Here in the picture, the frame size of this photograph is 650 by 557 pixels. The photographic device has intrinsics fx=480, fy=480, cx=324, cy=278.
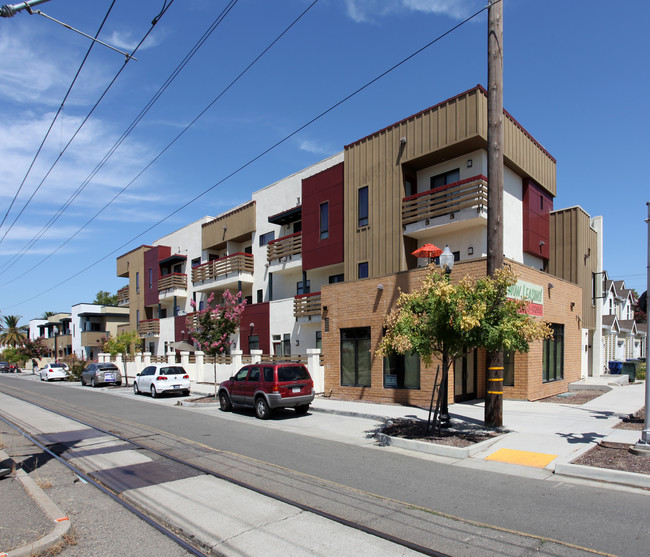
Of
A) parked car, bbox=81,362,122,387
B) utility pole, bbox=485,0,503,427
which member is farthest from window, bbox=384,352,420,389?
parked car, bbox=81,362,122,387

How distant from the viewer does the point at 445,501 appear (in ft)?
21.8

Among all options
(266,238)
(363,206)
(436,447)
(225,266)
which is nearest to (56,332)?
(225,266)

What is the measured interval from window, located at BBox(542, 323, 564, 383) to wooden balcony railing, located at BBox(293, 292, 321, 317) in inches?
424

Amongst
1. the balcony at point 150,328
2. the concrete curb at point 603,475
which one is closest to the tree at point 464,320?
the concrete curb at point 603,475

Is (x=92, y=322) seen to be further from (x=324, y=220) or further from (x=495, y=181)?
(x=495, y=181)

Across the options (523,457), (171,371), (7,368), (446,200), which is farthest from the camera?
(7,368)

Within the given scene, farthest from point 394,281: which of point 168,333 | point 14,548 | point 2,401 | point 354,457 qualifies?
point 168,333

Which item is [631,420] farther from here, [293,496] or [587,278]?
[587,278]

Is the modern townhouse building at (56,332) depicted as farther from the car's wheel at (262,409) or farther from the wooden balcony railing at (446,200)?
the wooden balcony railing at (446,200)

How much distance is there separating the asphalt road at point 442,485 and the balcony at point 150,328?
29.9 metres

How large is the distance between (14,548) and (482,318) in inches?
327

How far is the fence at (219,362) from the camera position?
20.3 metres

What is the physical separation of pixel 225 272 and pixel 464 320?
25338mm

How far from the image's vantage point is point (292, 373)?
15422 mm
